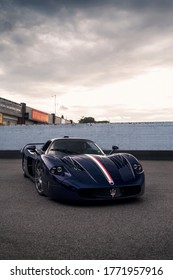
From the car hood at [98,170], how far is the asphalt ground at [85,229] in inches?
15.7

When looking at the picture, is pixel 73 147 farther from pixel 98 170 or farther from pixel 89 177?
pixel 89 177

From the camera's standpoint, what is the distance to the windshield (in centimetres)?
634

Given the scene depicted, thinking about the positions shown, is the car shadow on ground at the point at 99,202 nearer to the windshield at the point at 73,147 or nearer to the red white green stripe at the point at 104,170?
the red white green stripe at the point at 104,170

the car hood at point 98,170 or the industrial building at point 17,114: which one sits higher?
the industrial building at point 17,114

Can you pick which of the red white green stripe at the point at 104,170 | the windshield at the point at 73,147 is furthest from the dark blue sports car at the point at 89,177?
the windshield at the point at 73,147

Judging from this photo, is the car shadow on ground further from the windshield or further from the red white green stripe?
the windshield

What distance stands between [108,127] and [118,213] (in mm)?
15867

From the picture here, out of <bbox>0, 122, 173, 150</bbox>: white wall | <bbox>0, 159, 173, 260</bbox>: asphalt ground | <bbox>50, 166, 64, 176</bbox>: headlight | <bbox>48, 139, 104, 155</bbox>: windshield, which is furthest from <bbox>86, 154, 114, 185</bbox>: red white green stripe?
<bbox>0, 122, 173, 150</bbox>: white wall

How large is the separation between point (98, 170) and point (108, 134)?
595 inches

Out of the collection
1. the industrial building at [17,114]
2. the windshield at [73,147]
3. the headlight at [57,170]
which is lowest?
the headlight at [57,170]

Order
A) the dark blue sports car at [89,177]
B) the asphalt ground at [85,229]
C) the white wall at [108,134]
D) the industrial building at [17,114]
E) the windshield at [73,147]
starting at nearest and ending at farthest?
1. the asphalt ground at [85,229]
2. the dark blue sports car at [89,177]
3. the windshield at [73,147]
4. the white wall at [108,134]
5. the industrial building at [17,114]

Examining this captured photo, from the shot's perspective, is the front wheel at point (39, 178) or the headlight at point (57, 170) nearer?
the headlight at point (57, 170)

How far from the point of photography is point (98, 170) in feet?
17.1

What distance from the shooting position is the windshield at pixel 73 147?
6.34 metres
